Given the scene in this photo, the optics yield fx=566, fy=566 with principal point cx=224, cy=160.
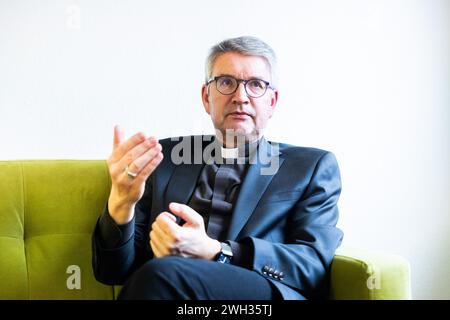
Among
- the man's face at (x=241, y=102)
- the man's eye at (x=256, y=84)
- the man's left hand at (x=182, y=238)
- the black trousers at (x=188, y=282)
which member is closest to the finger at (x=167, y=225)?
the man's left hand at (x=182, y=238)

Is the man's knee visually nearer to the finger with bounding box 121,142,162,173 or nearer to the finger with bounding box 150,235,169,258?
the finger with bounding box 150,235,169,258

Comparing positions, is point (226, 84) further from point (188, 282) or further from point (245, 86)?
point (188, 282)

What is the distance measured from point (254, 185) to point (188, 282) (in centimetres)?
54

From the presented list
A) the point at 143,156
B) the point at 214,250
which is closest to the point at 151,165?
the point at 143,156

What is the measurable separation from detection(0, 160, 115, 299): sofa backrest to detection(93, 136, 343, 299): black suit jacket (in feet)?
0.54

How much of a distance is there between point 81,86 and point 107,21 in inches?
10.2

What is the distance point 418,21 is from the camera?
7.44ft

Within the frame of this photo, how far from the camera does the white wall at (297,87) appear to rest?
6.77 feet

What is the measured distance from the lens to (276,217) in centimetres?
166

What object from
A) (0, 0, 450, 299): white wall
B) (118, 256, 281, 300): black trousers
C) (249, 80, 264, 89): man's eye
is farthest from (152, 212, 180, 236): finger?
(0, 0, 450, 299): white wall

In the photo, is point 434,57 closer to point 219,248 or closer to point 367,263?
point 367,263

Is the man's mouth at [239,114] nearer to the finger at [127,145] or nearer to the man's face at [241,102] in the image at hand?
the man's face at [241,102]

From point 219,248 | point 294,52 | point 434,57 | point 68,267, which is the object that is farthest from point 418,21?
point 68,267

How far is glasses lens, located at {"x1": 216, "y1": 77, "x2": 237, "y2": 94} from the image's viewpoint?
5.81 feet
